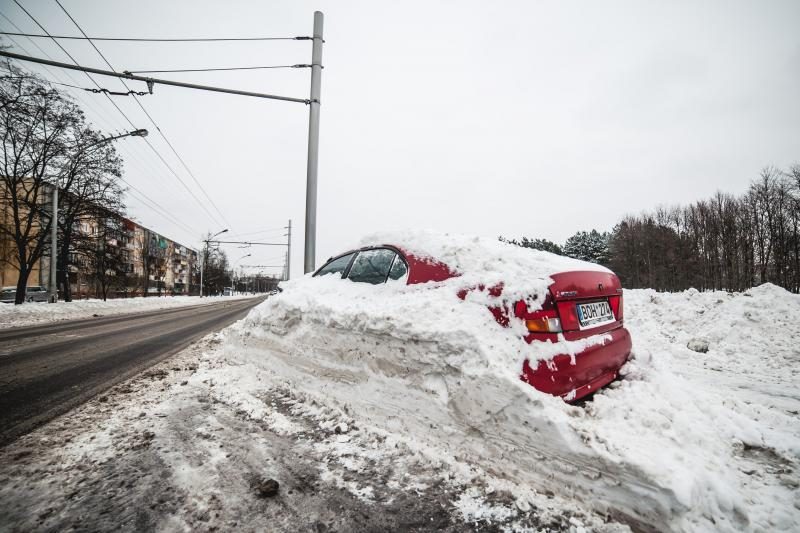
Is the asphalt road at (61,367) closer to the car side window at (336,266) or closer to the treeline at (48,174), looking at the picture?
the car side window at (336,266)

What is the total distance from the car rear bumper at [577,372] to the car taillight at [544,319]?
184mm

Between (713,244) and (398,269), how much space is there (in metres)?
47.9

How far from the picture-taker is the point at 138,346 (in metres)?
6.41


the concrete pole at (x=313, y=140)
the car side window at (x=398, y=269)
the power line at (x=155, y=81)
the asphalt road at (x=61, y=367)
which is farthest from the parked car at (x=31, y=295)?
the car side window at (x=398, y=269)

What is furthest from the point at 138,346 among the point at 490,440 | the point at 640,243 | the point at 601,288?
the point at 640,243

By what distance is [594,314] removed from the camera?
2.42 metres

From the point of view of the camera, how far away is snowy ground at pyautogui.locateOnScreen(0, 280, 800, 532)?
1.59 metres

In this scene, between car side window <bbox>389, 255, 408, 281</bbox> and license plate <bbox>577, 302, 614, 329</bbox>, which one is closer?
license plate <bbox>577, 302, 614, 329</bbox>

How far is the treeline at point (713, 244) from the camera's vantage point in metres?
28.2

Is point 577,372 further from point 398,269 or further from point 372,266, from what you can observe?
point 372,266

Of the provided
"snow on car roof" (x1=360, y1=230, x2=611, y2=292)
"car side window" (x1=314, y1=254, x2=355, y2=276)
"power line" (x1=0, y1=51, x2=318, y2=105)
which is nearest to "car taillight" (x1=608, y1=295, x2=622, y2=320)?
"snow on car roof" (x1=360, y1=230, x2=611, y2=292)

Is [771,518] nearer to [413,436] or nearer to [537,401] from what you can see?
[537,401]

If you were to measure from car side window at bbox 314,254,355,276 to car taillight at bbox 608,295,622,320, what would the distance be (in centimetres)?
260

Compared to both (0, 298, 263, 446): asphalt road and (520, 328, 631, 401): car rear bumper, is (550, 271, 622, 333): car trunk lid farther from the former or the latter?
(0, 298, 263, 446): asphalt road
